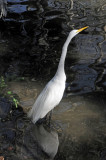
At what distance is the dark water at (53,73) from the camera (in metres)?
4.52

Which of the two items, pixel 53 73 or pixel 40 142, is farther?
pixel 53 73

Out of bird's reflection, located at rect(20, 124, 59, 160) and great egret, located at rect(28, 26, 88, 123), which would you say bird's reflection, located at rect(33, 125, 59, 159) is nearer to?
bird's reflection, located at rect(20, 124, 59, 160)

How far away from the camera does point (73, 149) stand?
14.6 ft

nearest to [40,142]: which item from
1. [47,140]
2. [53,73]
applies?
[47,140]

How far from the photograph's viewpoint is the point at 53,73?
6.87 meters

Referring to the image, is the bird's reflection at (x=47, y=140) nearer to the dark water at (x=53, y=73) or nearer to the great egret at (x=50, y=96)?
the dark water at (x=53, y=73)

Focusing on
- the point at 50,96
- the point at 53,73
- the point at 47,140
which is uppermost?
the point at 50,96

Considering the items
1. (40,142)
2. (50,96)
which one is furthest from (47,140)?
(50,96)

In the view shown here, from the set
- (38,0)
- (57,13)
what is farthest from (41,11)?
(38,0)

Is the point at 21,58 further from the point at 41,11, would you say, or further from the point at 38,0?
the point at 38,0

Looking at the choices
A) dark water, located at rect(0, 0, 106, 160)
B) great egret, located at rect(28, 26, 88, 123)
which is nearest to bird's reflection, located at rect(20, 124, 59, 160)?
dark water, located at rect(0, 0, 106, 160)

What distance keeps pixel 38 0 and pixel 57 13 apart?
2.57 m

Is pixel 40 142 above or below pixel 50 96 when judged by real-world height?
below

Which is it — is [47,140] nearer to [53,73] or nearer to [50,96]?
[50,96]
